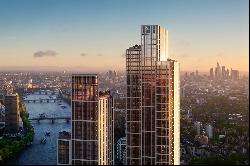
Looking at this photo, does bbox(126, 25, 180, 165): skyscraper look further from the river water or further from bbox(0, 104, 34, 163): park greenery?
bbox(0, 104, 34, 163): park greenery

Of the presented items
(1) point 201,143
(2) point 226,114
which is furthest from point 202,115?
(1) point 201,143

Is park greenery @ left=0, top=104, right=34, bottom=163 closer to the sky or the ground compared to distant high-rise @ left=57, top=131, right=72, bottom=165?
closer to the ground

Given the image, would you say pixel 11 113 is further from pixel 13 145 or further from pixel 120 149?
pixel 120 149

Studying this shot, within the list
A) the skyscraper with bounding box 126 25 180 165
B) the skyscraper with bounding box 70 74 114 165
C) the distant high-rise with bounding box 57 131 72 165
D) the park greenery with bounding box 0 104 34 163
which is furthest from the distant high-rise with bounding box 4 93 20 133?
the skyscraper with bounding box 126 25 180 165

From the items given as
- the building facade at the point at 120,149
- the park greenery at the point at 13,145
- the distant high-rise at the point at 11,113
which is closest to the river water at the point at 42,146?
the park greenery at the point at 13,145

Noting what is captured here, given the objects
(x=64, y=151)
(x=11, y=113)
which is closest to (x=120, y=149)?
(x=64, y=151)

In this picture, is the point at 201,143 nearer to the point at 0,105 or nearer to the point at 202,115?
the point at 202,115
